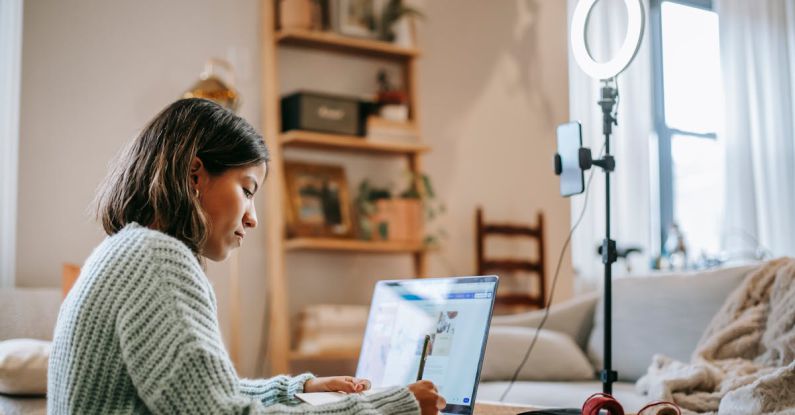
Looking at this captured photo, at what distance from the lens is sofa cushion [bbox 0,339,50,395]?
2.25 metres

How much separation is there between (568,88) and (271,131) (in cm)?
190

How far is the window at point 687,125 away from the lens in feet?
17.6

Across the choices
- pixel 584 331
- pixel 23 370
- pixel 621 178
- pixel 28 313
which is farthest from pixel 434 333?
pixel 621 178

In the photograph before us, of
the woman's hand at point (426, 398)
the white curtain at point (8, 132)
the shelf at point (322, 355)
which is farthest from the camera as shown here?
the shelf at point (322, 355)

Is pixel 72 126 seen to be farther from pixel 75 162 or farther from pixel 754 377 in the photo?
pixel 754 377

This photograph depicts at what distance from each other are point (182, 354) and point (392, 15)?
316 cm

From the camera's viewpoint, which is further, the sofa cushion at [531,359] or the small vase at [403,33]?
the small vase at [403,33]

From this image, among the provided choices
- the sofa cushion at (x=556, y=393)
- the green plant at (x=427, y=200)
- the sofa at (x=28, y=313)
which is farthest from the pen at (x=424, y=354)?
the green plant at (x=427, y=200)

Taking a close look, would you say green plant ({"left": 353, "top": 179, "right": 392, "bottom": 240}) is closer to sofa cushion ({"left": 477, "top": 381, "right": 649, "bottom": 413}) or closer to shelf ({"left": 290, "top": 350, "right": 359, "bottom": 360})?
shelf ({"left": 290, "top": 350, "right": 359, "bottom": 360})

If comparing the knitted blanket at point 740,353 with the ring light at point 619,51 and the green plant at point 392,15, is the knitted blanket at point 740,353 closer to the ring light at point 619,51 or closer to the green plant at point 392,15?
the ring light at point 619,51

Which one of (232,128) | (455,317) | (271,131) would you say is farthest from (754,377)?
(271,131)

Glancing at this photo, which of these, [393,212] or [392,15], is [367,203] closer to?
[393,212]

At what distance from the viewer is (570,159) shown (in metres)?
2.16

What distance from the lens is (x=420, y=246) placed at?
12.9 feet
